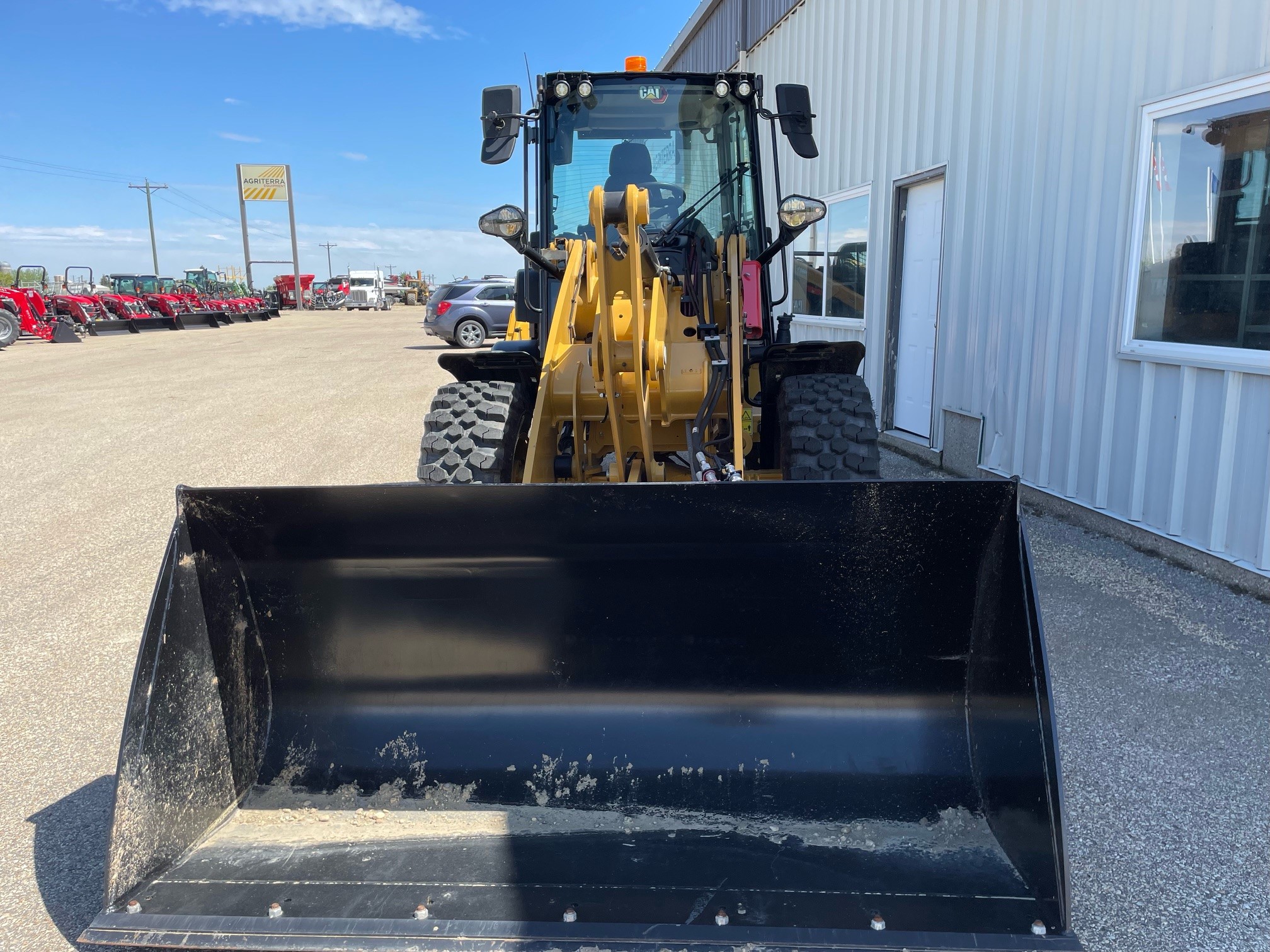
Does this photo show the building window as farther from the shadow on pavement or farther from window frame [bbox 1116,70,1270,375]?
the shadow on pavement

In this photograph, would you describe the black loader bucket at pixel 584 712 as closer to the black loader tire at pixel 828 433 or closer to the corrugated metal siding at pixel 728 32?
the black loader tire at pixel 828 433

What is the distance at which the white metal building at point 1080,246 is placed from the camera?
4500mm

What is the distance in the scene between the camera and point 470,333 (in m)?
21.2

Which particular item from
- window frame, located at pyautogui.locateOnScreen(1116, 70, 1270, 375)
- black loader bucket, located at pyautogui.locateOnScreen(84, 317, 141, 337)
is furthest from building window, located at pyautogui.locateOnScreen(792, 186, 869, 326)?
black loader bucket, located at pyautogui.locateOnScreen(84, 317, 141, 337)

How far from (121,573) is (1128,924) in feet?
17.1

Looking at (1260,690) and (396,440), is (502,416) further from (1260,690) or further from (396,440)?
(396,440)

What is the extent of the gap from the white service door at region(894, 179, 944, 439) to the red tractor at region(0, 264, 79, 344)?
23.6 m

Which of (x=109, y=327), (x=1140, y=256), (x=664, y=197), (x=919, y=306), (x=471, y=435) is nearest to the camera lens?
(x=471, y=435)

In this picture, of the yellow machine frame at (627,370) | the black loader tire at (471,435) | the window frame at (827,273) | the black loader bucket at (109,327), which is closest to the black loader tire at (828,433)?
the yellow machine frame at (627,370)

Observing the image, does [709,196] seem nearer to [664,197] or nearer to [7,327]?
[664,197]

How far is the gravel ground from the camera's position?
2346 millimetres

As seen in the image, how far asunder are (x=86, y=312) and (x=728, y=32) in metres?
21.7

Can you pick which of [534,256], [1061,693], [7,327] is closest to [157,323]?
[7,327]

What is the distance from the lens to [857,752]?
8.13 ft
